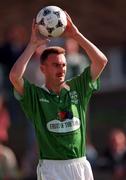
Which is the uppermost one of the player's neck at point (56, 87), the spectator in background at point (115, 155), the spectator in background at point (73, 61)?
the player's neck at point (56, 87)

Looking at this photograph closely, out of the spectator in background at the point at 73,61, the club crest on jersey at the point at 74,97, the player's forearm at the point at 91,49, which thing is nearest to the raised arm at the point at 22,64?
the player's forearm at the point at 91,49

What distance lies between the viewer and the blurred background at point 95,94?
643 inches

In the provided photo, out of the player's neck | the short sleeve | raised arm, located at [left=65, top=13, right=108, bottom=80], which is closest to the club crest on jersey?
the player's neck

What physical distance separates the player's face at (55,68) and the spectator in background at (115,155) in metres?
4.84

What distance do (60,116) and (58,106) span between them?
115 mm

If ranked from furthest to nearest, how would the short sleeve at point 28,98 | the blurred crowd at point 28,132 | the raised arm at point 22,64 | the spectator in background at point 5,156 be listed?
1. the blurred crowd at point 28,132
2. the spectator in background at point 5,156
3. the short sleeve at point 28,98
4. the raised arm at point 22,64

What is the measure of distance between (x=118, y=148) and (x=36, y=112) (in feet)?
17.2

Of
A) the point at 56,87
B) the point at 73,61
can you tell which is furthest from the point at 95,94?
the point at 56,87

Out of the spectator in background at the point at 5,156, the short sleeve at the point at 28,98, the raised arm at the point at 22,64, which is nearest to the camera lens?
the raised arm at the point at 22,64

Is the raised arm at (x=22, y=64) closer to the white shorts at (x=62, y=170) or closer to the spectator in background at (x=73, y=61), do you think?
the white shorts at (x=62, y=170)

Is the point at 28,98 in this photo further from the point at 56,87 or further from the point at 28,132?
the point at 28,132

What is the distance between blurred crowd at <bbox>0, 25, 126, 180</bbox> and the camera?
1609 centimetres

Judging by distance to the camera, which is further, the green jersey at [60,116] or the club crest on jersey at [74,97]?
the club crest on jersey at [74,97]

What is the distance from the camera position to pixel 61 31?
37.1 ft
